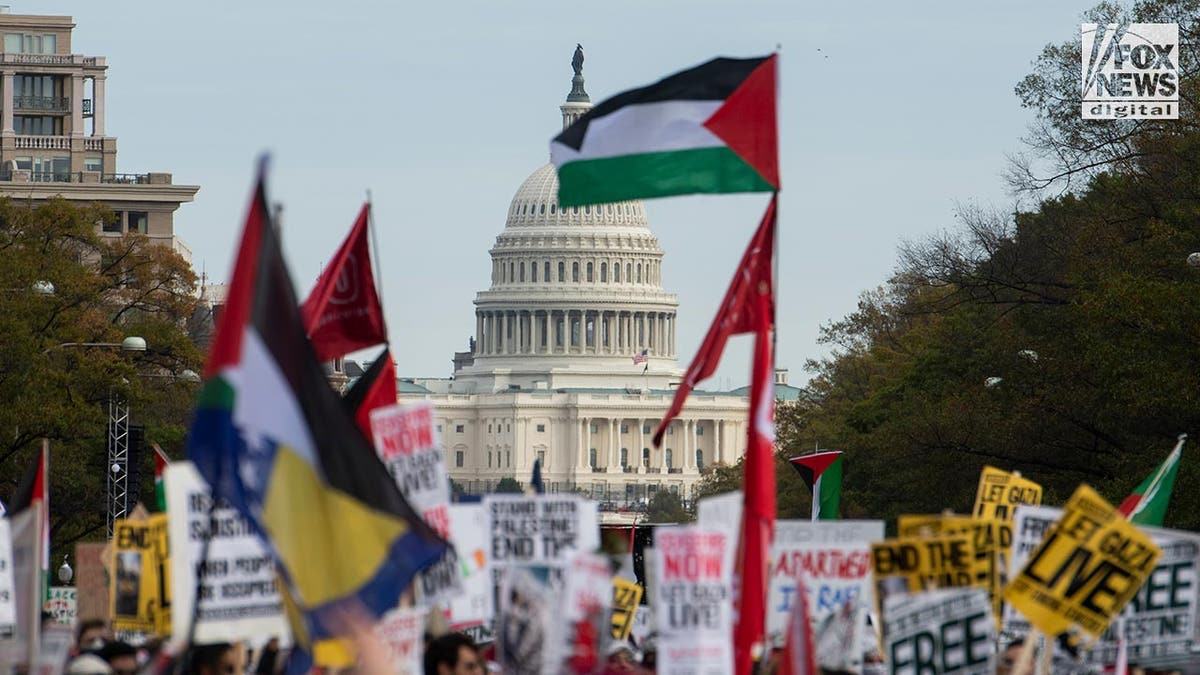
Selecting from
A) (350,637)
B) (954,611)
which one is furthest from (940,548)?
(350,637)

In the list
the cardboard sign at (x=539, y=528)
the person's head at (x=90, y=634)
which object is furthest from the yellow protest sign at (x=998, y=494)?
the person's head at (x=90, y=634)

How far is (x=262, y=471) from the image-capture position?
1102 cm

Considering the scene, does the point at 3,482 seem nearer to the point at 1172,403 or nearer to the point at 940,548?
the point at 1172,403

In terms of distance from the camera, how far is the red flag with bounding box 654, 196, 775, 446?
16875 millimetres

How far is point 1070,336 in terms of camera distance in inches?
2168

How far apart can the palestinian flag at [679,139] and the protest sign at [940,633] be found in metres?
4.33

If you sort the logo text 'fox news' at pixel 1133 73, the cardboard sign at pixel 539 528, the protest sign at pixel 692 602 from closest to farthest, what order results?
the protest sign at pixel 692 602 → the cardboard sign at pixel 539 528 → the logo text 'fox news' at pixel 1133 73

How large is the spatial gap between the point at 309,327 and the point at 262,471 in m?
7.50

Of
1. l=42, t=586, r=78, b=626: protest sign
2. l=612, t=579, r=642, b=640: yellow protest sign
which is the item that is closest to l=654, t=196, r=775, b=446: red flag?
l=612, t=579, r=642, b=640: yellow protest sign

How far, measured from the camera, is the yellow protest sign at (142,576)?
1734cm

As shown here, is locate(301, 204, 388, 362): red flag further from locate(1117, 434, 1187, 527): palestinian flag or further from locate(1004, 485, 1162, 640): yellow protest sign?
locate(1004, 485, 1162, 640): yellow protest sign

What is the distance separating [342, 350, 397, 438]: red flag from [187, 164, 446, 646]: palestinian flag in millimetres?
7159

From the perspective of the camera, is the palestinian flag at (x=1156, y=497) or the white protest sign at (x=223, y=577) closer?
the white protest sign at (x=223, y=577)

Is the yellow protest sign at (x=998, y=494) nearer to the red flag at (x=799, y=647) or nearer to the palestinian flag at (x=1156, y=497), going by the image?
the palestinian flag at (x=1156, y=497)
